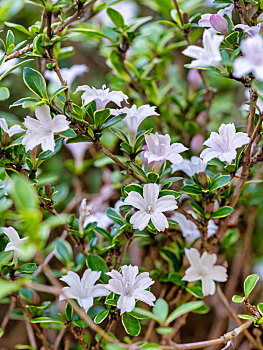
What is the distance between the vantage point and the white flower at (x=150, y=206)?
79 centimetres

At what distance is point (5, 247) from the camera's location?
855 mm

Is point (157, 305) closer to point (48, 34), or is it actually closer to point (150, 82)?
point (48, 34)

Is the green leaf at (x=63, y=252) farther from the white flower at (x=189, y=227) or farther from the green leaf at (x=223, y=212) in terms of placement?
the green leaf at (x=223, y=212)

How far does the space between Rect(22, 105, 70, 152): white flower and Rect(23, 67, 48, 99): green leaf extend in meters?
0.05

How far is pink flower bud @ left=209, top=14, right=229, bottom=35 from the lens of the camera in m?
0.79

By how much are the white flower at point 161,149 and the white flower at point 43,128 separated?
176mm

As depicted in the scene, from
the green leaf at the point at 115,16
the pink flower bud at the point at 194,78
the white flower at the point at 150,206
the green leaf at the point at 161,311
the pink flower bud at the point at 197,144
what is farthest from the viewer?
the pink flower bud at the point at 194,78

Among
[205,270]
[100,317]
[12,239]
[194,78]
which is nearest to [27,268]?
[12,239]

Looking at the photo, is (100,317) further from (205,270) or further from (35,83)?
(35,83)

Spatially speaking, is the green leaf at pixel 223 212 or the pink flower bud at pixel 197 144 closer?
the green leaf at pixel 223 212

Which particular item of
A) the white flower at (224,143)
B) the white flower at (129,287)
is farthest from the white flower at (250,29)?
the white flower at (129,287)

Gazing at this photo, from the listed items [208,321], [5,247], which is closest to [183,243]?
[5,247]

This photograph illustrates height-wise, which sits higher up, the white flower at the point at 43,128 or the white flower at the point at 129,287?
the white flower at the point at 43,128

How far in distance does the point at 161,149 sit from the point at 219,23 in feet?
0.88
